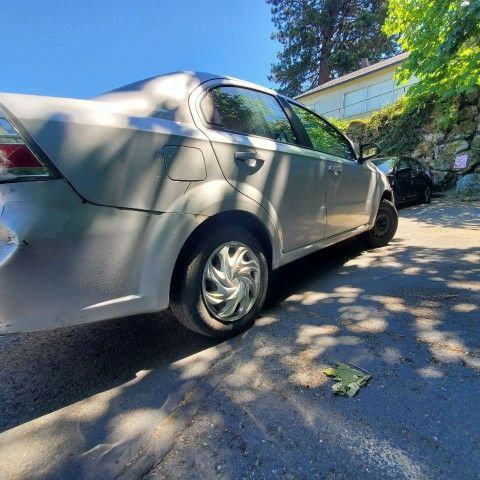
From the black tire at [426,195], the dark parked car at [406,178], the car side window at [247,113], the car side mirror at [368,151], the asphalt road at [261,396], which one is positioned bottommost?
the asphalt road at [261,396]

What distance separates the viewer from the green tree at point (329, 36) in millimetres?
25812

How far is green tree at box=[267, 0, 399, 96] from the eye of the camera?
25.8 m

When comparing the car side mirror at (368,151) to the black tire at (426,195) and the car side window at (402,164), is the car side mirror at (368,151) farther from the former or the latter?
the black tire at (426,195)

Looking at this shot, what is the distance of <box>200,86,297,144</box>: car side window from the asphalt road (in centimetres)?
141

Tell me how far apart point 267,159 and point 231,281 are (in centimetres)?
90

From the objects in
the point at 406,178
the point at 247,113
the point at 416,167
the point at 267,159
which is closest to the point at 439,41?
the point at 406,178

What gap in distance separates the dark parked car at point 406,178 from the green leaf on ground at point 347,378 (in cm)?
788

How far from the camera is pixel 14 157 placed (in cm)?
142

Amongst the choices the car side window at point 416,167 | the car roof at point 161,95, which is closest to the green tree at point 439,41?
the car side window at point 416,167

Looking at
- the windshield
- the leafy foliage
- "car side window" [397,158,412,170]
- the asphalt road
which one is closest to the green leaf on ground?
the asphalt road

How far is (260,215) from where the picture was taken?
2334 millimetres

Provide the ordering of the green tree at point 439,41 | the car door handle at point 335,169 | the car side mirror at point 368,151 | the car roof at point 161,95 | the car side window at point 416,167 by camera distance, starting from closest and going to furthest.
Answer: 1. the car roof at point 161,95
2. the car door handle at point 335,169
3. the car side mirror at point 368,151
4. the green tree at point 439,41
5. the car side window at point 416,167

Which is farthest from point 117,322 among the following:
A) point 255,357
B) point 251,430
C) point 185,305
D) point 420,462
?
point 420,462

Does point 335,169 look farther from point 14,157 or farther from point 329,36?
point 329,36
